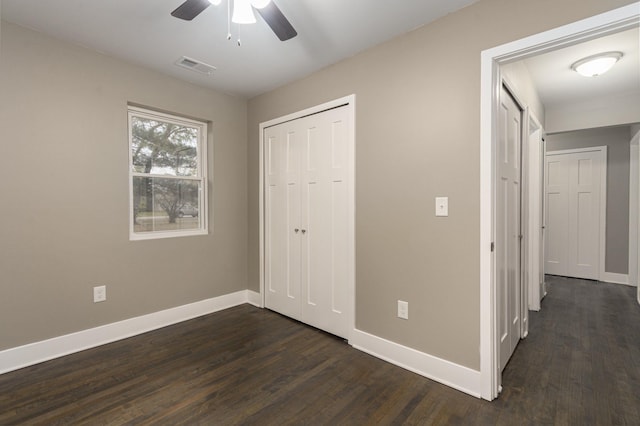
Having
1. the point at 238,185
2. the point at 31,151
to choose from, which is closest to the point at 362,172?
the point at 238,185

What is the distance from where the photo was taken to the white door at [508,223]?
2.06 m

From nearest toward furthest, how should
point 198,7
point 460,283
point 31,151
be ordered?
point 198,7 < point 460,283 < point 31,151

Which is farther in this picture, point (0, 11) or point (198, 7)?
point (0, 11)

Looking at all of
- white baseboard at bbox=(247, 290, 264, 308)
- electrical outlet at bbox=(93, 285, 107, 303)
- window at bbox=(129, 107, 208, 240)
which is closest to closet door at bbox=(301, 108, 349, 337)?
white baseboard at bbox=(247, 290, 264, 308)

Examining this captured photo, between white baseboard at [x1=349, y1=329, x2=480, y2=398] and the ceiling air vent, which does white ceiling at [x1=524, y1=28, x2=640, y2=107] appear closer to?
white baseboard at [x1=349, y1=329, x2=480, y2=398]

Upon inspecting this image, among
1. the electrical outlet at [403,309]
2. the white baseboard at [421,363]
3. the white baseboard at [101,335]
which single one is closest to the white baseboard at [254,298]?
the white baseboard at [101,335]

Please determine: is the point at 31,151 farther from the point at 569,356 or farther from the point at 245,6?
the point at 569,356

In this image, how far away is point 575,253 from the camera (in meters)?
5.00

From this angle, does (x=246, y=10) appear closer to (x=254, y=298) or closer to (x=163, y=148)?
(x=163, y=148)

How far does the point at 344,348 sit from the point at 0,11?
3563 mm

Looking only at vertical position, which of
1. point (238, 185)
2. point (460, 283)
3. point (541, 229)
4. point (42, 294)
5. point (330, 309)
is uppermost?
point (238, 185)

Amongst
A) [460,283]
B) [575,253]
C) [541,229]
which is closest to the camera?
[460,283]

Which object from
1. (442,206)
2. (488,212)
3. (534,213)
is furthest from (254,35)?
(534,213)

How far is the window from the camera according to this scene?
2.96 metres
